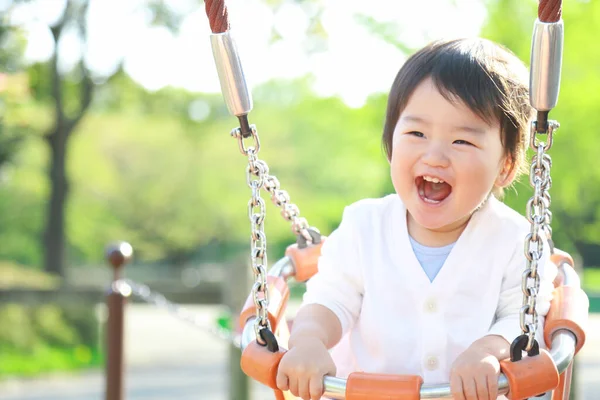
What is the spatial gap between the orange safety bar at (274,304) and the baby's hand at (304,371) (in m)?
0.20

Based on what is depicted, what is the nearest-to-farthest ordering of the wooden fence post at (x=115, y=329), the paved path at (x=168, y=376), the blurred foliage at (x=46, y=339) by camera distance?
the wooden fence post at (x=115, y=329) < the paved path at (x=168, y=376) < the blurred foliage at (x=46, y=339)

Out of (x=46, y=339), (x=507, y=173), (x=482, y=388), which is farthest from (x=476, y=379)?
(x=46, y=339)

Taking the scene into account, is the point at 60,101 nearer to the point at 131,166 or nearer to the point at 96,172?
the point at 96,172

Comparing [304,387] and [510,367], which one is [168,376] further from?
[510,367]

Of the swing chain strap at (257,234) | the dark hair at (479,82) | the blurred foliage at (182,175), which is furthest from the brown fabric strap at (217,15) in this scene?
the blurred foliage at (182,175)

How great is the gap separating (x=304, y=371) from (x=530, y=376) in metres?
0.42

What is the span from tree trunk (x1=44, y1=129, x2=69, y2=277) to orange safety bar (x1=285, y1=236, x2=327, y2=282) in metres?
9.10

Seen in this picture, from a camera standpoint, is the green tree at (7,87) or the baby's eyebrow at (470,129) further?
the green tree at (7,87)

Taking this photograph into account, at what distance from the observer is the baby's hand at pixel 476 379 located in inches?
61.7

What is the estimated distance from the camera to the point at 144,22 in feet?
37.5

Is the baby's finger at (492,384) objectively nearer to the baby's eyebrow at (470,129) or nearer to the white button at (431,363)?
the white button at (431,363)

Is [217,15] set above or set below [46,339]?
below

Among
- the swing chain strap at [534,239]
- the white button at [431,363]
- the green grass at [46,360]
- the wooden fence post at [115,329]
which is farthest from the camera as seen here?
the green grass at [46,360]

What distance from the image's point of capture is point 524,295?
1.53 meters
